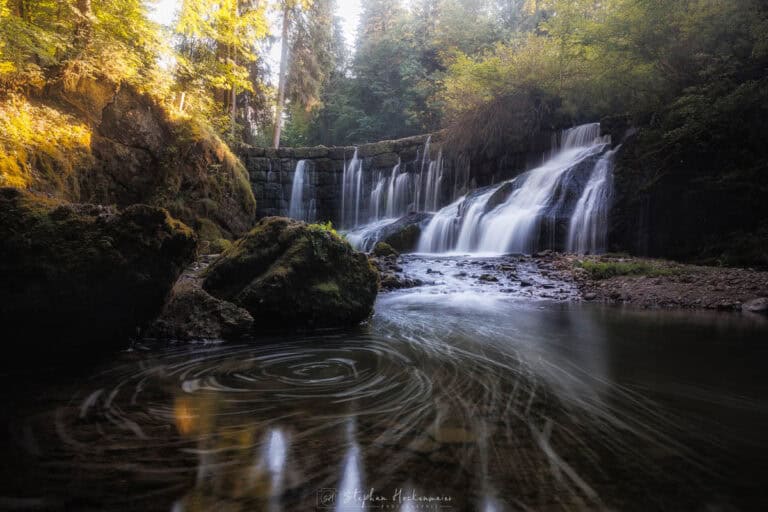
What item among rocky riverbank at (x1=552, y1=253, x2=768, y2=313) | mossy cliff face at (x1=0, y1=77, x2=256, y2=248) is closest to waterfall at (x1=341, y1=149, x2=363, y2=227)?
mossy cliff face at (x1=0, y1=77, x2=256, y2=248)

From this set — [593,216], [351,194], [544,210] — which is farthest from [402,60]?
[593,216]

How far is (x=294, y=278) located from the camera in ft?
14.7

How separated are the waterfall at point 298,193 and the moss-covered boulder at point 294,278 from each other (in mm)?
15739

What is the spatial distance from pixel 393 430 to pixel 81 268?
2.77 m

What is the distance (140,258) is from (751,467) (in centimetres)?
397

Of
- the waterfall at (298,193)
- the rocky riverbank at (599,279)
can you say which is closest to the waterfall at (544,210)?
the rocky riverbank at (599,279)

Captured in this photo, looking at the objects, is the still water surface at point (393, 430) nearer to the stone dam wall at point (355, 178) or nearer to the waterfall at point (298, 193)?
the stone dam wall at point (355, 178)

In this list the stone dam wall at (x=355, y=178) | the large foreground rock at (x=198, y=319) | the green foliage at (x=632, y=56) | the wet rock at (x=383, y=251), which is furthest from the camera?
→ the stone dam wall at (x=355, y=178)

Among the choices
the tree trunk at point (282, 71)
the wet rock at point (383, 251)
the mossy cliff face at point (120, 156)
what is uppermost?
the tree trunk at point (282, 71)

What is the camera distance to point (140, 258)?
3168 mm

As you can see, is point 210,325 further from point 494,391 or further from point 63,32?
point 63,32

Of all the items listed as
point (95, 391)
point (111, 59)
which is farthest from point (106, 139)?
point (95, 391)

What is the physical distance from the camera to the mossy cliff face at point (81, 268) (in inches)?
111
